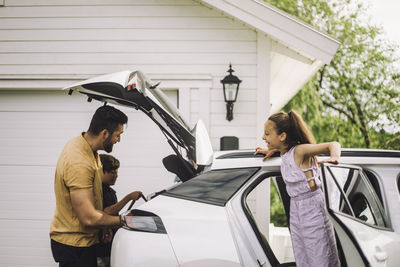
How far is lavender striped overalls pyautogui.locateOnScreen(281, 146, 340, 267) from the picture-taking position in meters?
2.99

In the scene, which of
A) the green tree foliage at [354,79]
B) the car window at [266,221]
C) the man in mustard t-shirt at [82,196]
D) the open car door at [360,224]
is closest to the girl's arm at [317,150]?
the open car door at [360,224]

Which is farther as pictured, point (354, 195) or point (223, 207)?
point (354, 195)

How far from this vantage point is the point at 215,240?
2887 millimetres

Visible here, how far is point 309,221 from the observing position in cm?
303

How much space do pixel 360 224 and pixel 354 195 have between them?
56 cm

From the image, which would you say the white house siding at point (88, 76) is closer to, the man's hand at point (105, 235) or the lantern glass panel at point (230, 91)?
the lantern glass panel at point (230, 91)

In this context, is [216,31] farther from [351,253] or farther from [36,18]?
[351,253]

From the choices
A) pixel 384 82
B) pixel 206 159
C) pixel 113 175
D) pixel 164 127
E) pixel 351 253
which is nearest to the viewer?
pixel 351 253

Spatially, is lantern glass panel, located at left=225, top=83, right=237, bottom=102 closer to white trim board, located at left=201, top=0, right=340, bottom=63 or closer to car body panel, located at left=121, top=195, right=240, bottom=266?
white trim board, located at left=201, top=0, right=340, bottom=63

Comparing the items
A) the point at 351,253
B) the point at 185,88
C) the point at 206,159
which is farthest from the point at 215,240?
the point at 185,88

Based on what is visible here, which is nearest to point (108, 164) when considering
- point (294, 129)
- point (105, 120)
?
point (105, 120)

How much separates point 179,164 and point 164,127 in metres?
0.33

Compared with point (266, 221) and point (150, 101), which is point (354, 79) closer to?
point (266, 221)

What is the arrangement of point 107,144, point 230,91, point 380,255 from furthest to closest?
point 230,91 < point 107,144 < point 380,255
